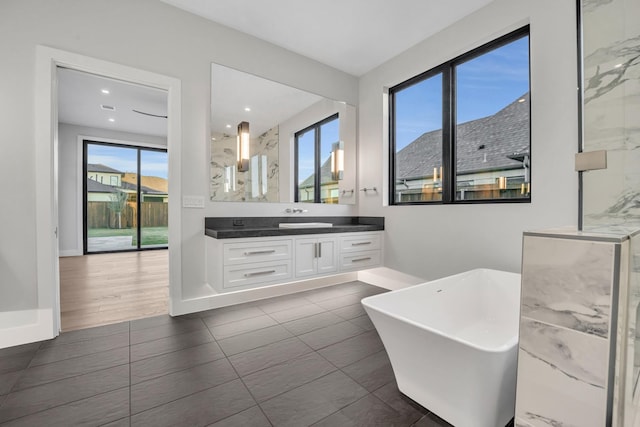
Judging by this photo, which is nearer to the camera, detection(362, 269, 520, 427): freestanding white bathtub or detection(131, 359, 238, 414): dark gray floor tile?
detection(362, 269, 520, 427): freestanding white bathtub

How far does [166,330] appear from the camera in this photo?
2312 millimetres

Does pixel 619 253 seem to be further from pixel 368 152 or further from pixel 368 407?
pixel 368 152

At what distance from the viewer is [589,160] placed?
1355mm

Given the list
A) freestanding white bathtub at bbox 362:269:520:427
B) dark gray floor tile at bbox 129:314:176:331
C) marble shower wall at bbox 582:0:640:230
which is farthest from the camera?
dark gray floor tile at bbox 129:314:176:331

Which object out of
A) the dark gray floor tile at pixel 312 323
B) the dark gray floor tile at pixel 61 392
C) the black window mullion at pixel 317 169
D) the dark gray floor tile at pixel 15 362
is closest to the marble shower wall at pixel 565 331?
the dark gray floor tile at pixel 312 323

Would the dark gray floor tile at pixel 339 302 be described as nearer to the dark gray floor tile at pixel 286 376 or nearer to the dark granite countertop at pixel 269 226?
the dark granite countertop at pixel 269 226

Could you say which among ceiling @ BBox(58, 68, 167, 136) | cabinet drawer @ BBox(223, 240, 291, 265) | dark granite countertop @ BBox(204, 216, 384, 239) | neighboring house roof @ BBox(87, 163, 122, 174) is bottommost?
cabinet drawer @ BBox(223, 240, 291, 265)

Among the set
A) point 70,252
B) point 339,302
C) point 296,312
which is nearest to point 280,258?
point 296,312

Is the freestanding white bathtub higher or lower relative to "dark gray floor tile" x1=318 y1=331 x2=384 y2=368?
higher

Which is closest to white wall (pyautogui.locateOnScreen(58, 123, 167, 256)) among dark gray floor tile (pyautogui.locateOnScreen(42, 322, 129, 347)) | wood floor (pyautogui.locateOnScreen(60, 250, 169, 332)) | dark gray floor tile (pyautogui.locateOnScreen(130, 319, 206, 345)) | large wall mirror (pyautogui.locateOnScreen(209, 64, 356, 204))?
wood floor (pyautogui.locateOnScreen(60, 250, 169, 332))

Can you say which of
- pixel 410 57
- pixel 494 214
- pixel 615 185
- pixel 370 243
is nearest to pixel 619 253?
pixel 615 185

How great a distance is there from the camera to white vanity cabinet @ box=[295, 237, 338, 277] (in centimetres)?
291

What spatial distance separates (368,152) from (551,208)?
216 cm

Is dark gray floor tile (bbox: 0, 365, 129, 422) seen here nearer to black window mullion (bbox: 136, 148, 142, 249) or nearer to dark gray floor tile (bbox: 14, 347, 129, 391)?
dark gray floor tile (bbox: 14, 347, 129, 391)
